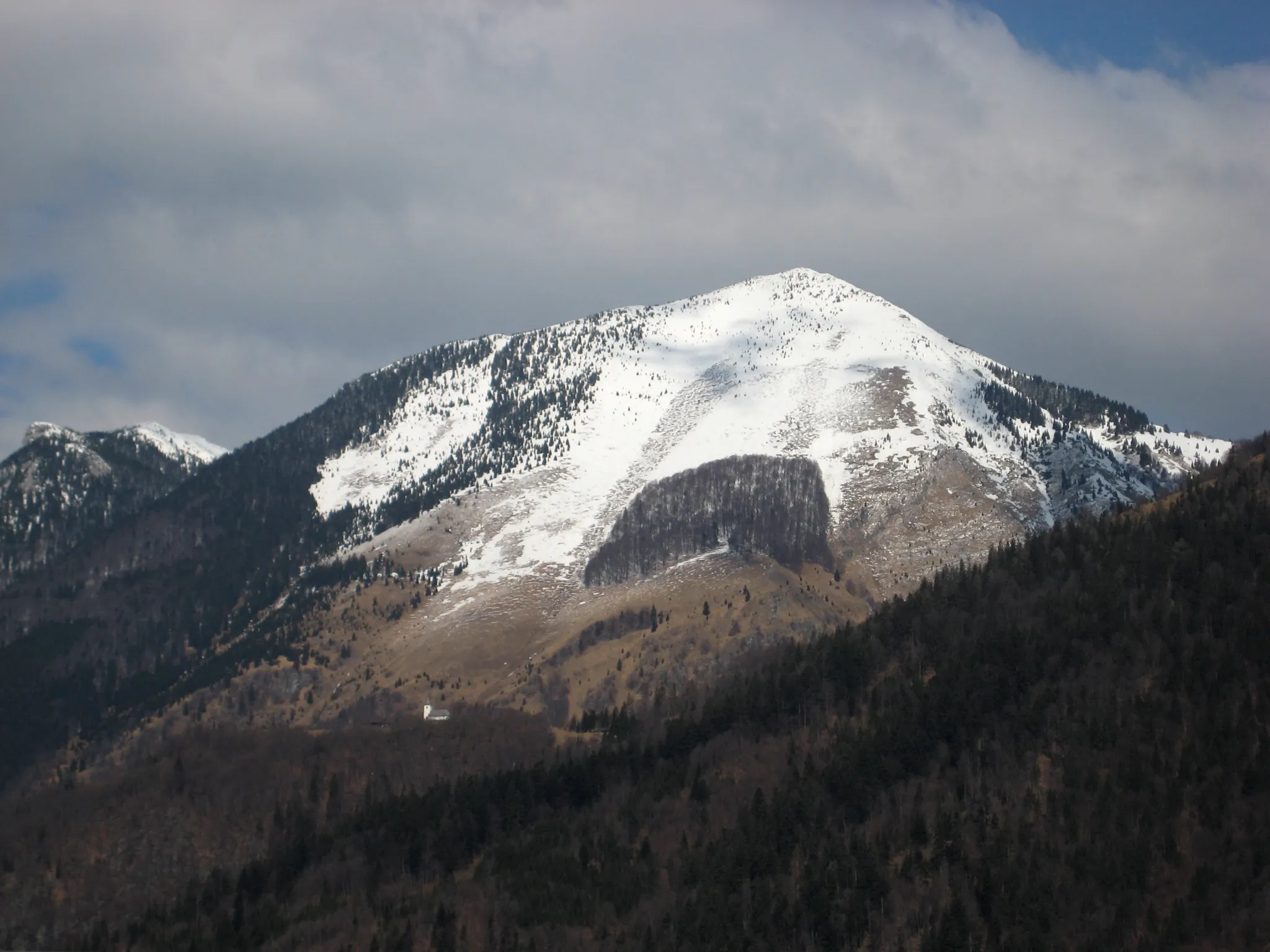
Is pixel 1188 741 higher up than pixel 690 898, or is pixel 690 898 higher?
pixel 1188 741

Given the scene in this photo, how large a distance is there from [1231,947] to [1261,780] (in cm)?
3052

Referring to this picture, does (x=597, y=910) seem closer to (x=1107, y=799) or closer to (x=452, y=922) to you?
(x=452, y=922)

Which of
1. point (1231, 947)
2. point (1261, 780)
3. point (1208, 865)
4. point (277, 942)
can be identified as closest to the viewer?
point (1231, 947)

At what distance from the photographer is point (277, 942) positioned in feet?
640

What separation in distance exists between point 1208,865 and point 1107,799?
1814 cm

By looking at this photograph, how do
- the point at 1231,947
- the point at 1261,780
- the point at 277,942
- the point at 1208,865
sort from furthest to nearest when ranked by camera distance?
the point at 277,942, the point at 1261,780, the point at 1208,865, the point at 1231,947

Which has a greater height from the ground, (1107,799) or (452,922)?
(1107,799)

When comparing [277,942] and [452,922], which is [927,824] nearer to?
[452,922]

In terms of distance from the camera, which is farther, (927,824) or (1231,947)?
(927,824)

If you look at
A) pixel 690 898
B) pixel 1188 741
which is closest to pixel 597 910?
pixel 690 898

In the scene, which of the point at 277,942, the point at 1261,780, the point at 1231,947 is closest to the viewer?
the point at 1231,947

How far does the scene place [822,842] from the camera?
196 m

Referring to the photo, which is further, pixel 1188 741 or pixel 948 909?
pixel 1188 741

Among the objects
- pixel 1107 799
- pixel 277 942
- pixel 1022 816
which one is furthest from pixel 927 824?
pixel 277 942
